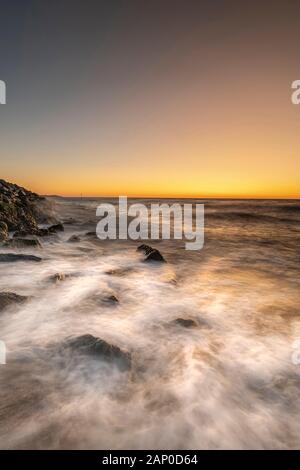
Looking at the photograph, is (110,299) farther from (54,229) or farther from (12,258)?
(54,229)

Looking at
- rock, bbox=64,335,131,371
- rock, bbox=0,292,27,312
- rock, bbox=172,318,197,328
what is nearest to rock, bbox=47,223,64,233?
rock, bbox=0,292,27,312

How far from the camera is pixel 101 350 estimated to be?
3367mm

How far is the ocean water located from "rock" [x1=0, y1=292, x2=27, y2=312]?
0.39 ft

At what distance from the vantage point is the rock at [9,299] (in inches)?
183

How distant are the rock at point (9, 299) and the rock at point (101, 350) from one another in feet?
5.32

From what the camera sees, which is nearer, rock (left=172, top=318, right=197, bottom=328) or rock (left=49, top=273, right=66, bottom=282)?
rock (left=172, top=318, right=197, bottom=328)

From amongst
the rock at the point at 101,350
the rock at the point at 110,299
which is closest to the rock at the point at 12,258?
the rock at the point at 110,299

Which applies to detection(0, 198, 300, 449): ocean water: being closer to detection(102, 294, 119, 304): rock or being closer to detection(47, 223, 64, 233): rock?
detection(102, 294, 119, 304): rock

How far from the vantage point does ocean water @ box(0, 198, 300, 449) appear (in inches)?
94.2

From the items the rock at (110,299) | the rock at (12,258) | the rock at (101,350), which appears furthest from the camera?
the rock at (12,258)

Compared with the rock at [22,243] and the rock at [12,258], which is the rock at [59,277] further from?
the rock at [22,243]

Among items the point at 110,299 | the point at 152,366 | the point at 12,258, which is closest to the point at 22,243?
the point at 12,258

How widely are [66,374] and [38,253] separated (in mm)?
6421
